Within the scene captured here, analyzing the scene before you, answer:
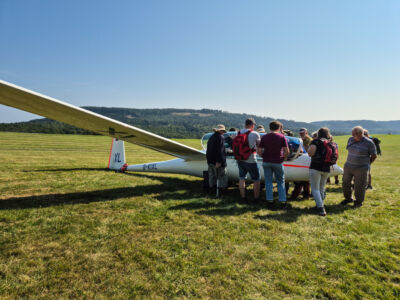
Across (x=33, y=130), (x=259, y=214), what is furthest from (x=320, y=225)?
(x=33, y=130)

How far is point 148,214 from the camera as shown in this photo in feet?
14.2

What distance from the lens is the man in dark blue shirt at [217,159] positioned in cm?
555

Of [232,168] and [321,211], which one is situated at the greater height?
[232,168]

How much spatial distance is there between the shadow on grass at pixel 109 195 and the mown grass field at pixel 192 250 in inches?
2.4

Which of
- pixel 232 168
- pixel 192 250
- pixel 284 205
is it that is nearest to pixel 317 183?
pixel 284 205

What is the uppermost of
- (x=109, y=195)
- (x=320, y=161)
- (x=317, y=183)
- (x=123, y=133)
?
(x=123, y=133)

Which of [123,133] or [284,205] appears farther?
[123,133]

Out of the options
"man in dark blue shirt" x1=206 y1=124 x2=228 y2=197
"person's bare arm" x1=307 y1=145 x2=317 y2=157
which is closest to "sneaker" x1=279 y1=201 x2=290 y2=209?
"person's bare arm" x1=307 y1=145 x2=317 y2=157

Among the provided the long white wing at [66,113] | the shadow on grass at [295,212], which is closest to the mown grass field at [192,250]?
the shadow on grass at [295,212]

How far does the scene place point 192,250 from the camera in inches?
116

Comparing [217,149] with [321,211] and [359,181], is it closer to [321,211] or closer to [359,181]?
[321,211]

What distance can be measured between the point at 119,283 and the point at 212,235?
1.52 metres

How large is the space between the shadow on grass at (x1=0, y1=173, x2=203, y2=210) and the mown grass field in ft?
0.20

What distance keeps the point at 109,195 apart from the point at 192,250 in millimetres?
3548
